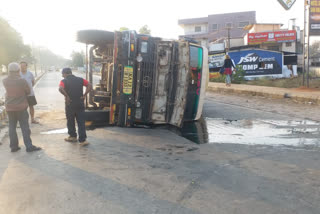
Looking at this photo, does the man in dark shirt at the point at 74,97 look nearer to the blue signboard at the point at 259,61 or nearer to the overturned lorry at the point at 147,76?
the overturned lorry at the point at 147,76

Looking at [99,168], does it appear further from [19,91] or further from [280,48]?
[280,48]

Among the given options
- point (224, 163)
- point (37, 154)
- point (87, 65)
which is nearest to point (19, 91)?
point (37, 154)

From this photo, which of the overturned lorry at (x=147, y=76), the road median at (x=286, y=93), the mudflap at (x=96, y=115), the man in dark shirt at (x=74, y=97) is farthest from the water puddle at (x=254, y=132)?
the road median at (x=286, y=93)

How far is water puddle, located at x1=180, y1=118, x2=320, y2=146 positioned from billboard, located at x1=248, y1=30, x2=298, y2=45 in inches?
1017

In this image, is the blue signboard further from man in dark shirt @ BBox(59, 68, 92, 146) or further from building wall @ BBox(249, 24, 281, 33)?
man in dark shirt @ BBox(59, 68, 92, 146)

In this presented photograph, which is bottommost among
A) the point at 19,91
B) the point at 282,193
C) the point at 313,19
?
the point at 282,193

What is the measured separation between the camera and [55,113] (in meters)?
9.52

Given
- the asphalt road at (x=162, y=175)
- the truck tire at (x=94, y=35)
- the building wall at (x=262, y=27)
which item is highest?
the building wall at (x=262, y=27)

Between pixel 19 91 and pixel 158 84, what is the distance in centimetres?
270

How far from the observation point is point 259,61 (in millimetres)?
23578

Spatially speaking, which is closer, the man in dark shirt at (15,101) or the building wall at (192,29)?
the man in dark shirt at (15,101)

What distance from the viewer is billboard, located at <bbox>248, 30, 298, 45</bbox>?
1260 inches

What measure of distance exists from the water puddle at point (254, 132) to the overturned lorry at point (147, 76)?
0.70 meters

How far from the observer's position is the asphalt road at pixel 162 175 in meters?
3.17
